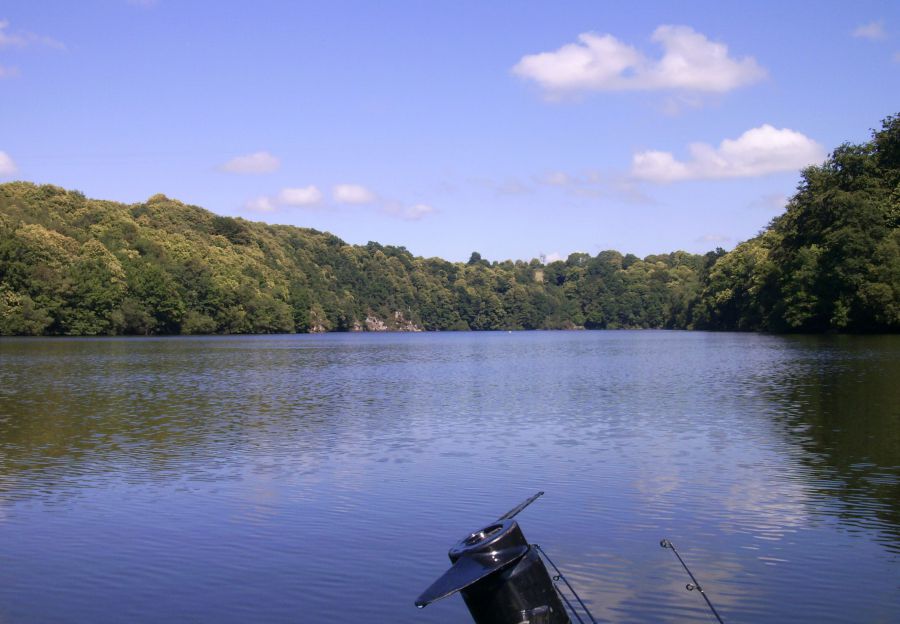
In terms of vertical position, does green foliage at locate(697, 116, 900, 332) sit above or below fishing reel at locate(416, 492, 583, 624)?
above

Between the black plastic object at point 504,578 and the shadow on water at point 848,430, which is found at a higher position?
the black plastic object at point 504,578

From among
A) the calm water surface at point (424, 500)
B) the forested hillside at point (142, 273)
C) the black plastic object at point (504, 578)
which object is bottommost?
the calm water surface at point (424, 500)

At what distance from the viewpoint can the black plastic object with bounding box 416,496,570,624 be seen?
6074 millimetres

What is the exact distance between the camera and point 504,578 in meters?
6.18

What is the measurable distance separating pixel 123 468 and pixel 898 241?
74.8 meters

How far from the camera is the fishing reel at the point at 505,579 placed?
19.9ft

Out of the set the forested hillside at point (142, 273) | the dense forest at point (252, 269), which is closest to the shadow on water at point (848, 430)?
the dense forest at point (252, 269)

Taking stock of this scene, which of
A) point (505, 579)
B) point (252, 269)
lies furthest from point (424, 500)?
point (252, 269)

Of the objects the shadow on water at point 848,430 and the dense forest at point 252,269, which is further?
the dense forest at point 252,269

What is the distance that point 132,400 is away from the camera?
103 feet

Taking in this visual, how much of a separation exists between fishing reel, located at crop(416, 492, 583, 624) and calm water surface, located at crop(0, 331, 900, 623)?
305cm

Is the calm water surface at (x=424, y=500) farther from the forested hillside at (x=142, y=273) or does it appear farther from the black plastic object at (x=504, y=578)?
the forested hillside at (x=142, y=273)

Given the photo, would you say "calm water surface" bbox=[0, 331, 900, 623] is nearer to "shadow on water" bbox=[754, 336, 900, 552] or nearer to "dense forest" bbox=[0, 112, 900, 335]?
"shadow on water" bbox=[754, 336, 900, 552]

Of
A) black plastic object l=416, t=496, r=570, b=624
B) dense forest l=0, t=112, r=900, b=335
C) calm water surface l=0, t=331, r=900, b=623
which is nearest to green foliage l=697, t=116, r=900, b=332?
dense forest l=0, t=112, r=900, b=335
